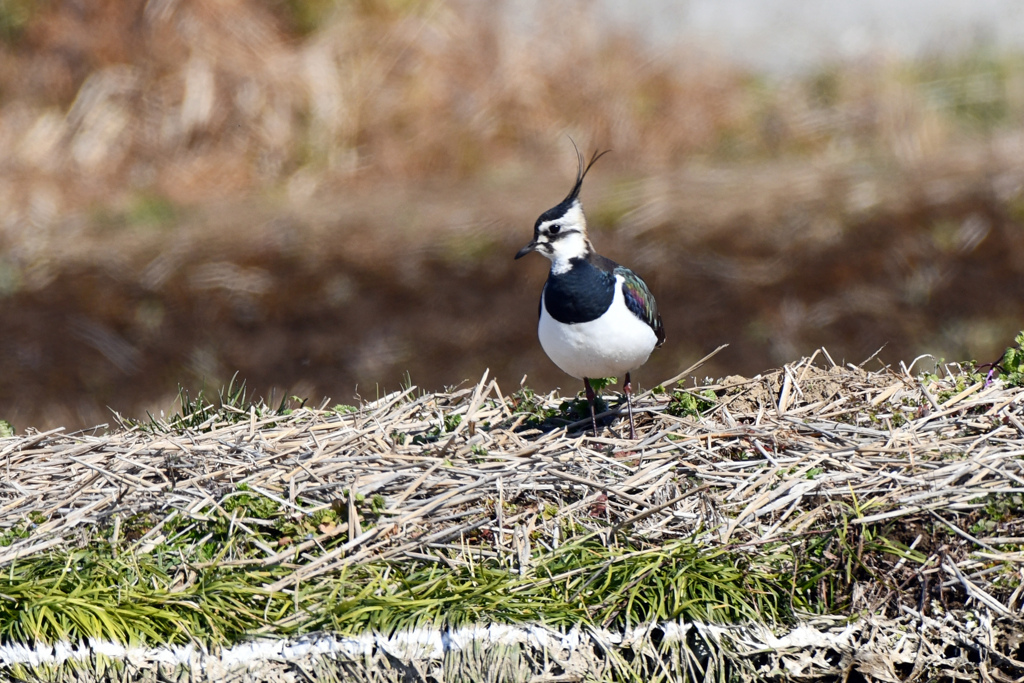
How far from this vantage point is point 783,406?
5.05 m

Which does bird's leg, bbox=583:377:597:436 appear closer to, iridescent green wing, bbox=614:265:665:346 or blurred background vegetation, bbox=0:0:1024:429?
iridescent green wing, bbox=614:265:665:346

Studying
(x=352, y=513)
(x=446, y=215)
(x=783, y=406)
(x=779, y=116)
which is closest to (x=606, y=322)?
(x=783, y=406)

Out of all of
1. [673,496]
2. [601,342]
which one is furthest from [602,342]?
[673,496]

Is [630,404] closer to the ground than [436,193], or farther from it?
closer to the ground

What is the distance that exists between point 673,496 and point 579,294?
1104 millimetres

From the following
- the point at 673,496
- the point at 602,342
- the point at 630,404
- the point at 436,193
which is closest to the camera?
the point at 673,496

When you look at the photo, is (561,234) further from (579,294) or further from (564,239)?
(579,294)

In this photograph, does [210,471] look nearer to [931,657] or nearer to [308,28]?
[931,657]

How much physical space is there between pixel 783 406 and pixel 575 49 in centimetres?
705

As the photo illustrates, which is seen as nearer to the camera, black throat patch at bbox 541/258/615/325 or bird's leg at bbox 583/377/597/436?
black throat patch at bbox 541/258/615/325

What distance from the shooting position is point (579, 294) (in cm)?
496

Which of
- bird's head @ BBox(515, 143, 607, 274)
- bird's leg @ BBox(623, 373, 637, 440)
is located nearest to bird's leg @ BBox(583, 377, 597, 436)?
bird's leg @ BBox(623, 373, 637, 440)

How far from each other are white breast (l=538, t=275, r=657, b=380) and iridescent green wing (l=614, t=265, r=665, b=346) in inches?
1.8

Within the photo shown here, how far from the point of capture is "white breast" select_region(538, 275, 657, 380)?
489cm
